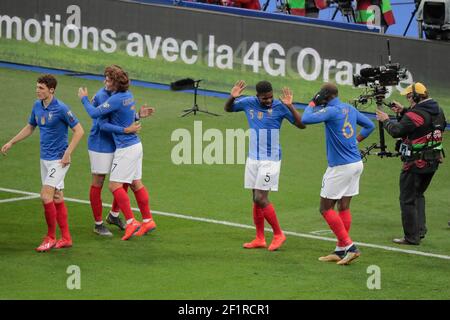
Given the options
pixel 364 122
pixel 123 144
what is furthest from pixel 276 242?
pixel 123 144

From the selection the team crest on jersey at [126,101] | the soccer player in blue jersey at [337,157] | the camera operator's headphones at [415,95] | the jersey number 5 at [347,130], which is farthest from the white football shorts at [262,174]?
the camera operator's headphones at [415,95]

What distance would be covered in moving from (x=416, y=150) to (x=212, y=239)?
2.95 meters

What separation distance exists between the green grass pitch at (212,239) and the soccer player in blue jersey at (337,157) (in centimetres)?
42

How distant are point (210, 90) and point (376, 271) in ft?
39.1

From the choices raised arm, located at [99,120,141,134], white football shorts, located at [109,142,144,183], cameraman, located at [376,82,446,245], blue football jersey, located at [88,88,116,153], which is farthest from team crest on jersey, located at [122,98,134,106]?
cameraman, located at [376,82,446,245]

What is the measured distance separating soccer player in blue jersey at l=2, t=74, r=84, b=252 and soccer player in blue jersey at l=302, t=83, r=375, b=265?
298 centimetres

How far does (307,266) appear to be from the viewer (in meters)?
13.8

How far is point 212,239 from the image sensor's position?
15156mm

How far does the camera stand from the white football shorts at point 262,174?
14.4 meters

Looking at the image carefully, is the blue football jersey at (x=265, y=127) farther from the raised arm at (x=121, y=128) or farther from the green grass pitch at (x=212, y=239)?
the raised arm at (x=121, y=128)

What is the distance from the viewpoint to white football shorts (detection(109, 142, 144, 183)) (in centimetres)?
1496

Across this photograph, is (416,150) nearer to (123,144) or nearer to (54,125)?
(123,144)

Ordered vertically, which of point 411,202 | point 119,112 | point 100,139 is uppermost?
point 119,112

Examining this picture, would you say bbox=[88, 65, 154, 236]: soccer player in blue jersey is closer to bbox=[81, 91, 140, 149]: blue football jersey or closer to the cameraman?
bbox=[81, 91, 140, 149]: blue football jersey
